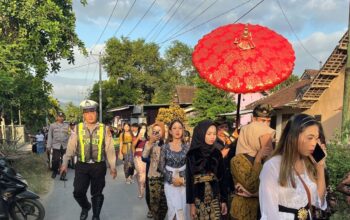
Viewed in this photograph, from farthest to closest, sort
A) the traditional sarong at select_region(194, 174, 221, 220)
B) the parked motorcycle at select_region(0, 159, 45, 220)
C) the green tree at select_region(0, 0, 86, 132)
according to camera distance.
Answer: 1. the green tree at select_region(0, 0, 86, 132)
2. the parked motorcycle at select_region(0, 159, 45, 220)
3. the traditional sarong at select_region(194, 174, 221, 220)

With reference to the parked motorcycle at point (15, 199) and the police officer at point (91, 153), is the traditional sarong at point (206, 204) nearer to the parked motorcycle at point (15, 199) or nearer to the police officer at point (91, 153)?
the police officer at point (91, 153)

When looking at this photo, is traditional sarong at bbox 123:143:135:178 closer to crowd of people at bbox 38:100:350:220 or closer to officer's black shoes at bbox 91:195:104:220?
crowd of people at bbox 38:100:350:220

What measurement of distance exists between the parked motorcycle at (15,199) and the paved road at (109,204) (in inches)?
31.6

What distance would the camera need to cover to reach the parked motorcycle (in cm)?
578

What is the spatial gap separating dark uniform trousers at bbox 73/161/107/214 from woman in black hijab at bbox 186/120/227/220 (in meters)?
2.29

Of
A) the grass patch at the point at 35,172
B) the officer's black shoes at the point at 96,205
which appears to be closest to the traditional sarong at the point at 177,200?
the officer's black shoes at the point at 96,205

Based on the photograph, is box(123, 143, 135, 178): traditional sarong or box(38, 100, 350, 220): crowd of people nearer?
box(38, 100, 350, 220): crowd of people

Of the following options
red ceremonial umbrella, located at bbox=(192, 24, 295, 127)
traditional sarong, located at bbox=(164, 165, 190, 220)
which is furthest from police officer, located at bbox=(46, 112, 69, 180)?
red ceremonial umbrella, located at bbox=(192, 24, 295, 127)

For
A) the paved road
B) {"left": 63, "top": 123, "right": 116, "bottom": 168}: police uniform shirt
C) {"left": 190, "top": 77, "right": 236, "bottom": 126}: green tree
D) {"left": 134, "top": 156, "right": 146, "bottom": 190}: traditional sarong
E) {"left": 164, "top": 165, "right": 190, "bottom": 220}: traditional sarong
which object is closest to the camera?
{"left": 164, "top": 165, "right": 190, "bottom": 220}: traditional sarong

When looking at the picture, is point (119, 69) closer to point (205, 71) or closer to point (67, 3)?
point (67, 3)

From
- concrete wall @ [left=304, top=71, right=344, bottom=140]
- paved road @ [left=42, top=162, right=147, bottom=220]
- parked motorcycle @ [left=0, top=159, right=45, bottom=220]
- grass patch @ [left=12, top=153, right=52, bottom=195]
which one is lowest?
paved road @ [left=42, top=162, right=147, bottom=220]

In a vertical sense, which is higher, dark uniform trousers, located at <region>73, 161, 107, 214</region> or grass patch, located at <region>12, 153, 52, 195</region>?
dark uniform trousers, located at <region>73, 161, 107, 214</region>

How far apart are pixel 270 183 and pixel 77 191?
445 cm

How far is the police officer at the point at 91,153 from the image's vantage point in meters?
6.39
